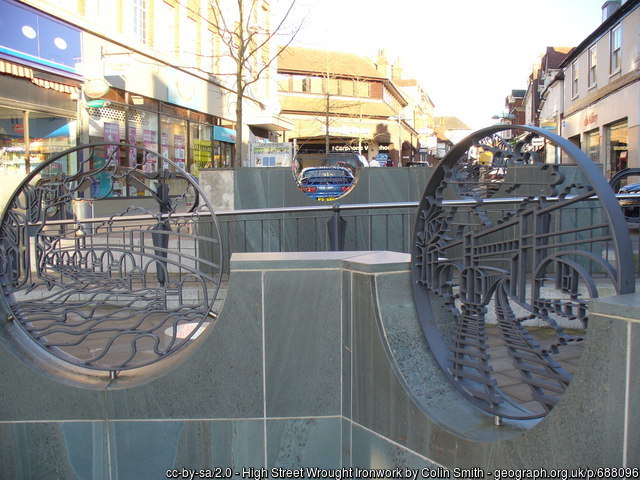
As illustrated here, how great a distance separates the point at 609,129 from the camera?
27.5 meters

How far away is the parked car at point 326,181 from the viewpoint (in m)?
12.1

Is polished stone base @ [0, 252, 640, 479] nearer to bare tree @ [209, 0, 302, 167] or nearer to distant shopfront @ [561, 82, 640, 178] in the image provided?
bare tree @ [209, 0, 302, 167]

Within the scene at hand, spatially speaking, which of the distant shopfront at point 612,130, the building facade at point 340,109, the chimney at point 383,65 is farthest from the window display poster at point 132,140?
the chimney at point 383,65

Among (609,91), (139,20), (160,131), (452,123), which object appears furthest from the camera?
(452,123)

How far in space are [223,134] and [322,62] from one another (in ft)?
A: 89.7

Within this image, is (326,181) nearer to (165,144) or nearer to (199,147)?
(165,144)

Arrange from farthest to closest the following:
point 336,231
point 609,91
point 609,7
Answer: point 609,7
point 609,91
point 336,231

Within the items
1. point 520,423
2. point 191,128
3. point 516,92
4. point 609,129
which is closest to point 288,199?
point 520,423

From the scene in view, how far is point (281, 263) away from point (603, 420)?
1.93m

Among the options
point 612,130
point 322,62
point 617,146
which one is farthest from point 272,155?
point 322,62

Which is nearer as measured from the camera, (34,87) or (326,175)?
(326,175)

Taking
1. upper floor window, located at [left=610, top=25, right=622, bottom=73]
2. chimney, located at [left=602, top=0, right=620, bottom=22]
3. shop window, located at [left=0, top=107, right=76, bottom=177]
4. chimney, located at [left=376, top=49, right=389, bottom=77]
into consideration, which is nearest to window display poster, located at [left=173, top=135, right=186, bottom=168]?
shop window, located at [left=0, top=107, right=76, bottom=177]

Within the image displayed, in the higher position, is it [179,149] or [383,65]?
[383,65]

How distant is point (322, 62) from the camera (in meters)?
50.8
